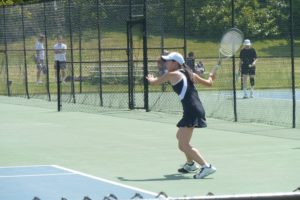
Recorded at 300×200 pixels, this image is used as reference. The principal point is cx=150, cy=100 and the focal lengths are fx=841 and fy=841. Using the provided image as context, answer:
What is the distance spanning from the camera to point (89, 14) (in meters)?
25.0

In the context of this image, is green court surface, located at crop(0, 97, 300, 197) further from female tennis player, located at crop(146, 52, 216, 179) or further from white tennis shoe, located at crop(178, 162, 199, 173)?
female tennis player, located at crop(146, 52, 216, 179)

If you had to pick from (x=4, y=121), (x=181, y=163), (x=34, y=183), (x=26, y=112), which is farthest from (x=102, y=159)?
(x=26, y=112)

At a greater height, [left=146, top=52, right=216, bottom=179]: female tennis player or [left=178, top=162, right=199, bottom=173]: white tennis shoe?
[left=146, top=52, right=216, bottom=179]: female tennis player

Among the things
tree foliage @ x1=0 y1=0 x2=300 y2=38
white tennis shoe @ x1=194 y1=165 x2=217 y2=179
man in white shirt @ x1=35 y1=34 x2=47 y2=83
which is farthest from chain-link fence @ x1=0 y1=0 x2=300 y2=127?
white tennis shoe @ x1=194 y1=165 x2=217 y2=179

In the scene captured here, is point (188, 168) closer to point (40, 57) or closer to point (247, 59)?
point (247, 59)

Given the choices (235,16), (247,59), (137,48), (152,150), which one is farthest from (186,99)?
(247,59)

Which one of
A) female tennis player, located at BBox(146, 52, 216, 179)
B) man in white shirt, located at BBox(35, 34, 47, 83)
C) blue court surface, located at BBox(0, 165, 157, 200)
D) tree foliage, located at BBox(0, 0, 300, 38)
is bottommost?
blue court surface, located at BBox(0, 165, 157, 200)

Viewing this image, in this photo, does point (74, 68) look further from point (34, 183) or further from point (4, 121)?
point (34, 183)

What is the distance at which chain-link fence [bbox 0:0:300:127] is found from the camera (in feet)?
67.4

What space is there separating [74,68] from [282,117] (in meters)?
7.66

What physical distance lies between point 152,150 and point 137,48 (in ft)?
30.8

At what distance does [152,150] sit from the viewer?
13391 mm

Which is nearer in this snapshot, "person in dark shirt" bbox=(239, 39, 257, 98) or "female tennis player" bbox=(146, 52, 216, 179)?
"female tennis player" bbox=(146, 52, 216, 179)

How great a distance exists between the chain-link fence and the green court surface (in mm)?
2056
